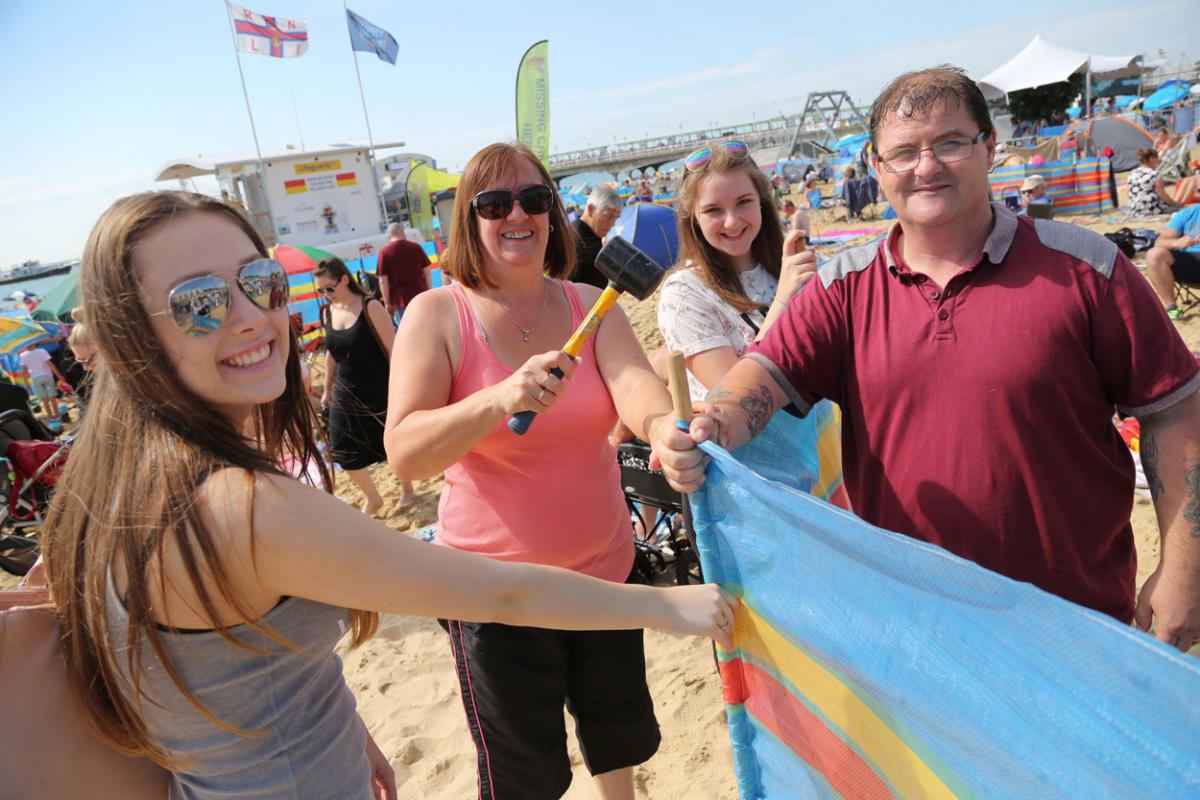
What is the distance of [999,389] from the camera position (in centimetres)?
156

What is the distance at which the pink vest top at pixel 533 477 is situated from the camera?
74.9 inches

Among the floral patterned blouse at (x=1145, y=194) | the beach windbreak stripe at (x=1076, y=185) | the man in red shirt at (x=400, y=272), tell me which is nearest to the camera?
the man in red shirt at (x=400, y=272)

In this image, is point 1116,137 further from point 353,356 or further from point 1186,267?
point 353,356

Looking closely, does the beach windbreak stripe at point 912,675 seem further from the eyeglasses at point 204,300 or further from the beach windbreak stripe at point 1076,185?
the beach windbreak stripe at point 1076,185

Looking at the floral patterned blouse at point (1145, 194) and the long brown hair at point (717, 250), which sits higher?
the long brown hair at point (717, 250)

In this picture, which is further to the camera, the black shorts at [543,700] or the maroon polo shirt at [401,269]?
the maroon polo shirt at [401,269]

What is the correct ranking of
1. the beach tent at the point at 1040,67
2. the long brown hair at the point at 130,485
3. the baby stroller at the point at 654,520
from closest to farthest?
1. the long brown hair at the point at 130,485
2. the baby stroller at the point at 654,520
3. the beach tent at the point at 1040,67

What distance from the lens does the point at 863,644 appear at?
1226 millimetres

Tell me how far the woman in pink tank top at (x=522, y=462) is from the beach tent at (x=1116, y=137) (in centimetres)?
2403

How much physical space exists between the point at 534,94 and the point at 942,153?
40.2 feet

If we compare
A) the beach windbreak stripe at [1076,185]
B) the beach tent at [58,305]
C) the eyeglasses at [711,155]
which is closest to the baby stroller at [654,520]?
the eyeglasses at [711,155]

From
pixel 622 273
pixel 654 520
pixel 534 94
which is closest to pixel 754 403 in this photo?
pixel 622 273

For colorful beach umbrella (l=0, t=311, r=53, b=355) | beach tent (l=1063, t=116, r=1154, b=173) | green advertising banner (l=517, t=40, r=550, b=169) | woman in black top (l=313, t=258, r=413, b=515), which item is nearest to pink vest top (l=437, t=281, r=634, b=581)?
woman in black top (l=313, t=258, r=413, b=515)

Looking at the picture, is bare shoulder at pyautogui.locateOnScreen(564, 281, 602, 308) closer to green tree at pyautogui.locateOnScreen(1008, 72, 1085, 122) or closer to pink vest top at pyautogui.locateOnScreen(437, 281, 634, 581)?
pink vest top at pyautogui.locateOnScreen(437, 281, 634, 581)
